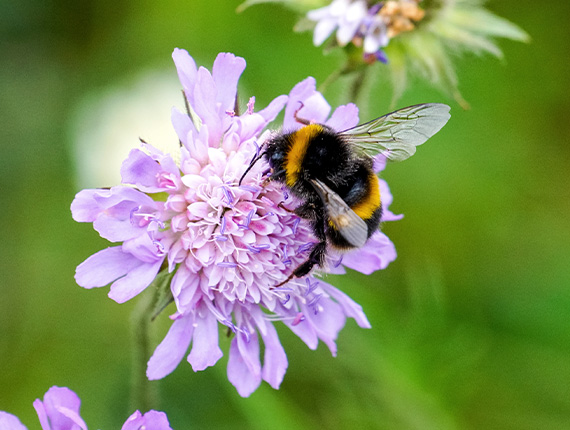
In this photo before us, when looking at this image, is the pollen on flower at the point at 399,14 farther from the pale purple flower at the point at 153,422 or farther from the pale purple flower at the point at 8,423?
the pale purple flower at the point at 8,423

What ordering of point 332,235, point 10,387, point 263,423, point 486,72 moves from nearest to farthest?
1. point 332,235
2. point 263,423
3. point 10,387
4. point 486,72

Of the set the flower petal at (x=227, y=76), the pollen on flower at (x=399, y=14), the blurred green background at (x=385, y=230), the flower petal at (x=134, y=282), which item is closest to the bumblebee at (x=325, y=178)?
the flower petal at (x=227, y=76)

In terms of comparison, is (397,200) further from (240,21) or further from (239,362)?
(239,362)

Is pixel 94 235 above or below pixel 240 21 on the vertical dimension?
below

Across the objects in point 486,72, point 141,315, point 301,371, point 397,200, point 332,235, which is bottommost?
point 301,371

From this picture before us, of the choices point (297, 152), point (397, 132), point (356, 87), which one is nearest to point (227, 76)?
point (297, 152)

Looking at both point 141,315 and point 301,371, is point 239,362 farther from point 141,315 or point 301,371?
point 301,371

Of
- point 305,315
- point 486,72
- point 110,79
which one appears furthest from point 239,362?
point 486,72

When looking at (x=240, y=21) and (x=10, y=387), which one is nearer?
(x=10, y=387)

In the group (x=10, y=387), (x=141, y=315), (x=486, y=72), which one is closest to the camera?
(x=141, y=315)
